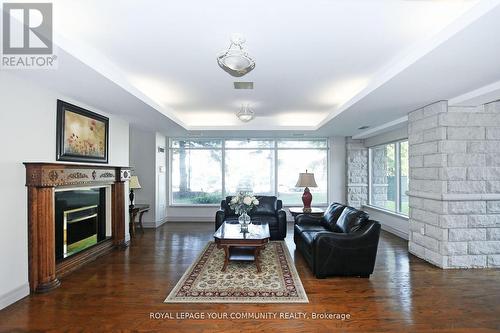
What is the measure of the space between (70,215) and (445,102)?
18.9ft

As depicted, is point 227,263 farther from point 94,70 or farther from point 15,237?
point 94,70

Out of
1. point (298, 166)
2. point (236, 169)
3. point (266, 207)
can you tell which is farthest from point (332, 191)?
point (236, 169)

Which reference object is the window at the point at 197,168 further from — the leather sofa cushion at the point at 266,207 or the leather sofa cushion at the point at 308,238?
the leather sofa cushion at the point at 308,238

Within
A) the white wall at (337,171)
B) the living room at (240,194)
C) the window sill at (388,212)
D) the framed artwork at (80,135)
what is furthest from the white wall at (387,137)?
the framed artwork at (80,135)

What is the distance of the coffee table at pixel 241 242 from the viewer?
3.73 m

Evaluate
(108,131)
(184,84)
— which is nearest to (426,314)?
(184,84)

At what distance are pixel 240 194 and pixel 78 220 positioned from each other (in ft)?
8.35

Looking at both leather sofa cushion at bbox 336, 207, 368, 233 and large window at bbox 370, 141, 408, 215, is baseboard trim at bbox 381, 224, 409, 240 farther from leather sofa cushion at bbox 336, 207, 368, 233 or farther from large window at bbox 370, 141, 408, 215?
leather sofa cushion at bbox 336, 207, 368, 233

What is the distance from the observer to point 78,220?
425 centimetres

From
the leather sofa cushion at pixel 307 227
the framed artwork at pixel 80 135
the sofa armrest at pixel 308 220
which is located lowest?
the leather sofa cushion at pixel 307 227

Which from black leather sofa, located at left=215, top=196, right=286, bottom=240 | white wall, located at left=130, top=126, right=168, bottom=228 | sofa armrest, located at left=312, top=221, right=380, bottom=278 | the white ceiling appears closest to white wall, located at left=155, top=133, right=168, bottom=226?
white wall, located at left=130, top=126, right=168, bottom=228

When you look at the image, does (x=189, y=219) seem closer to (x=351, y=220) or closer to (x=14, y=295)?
(x=14, y=295)

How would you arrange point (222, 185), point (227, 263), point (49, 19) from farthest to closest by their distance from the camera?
point (222, 185) → point (227, 263) → point (49, 19)

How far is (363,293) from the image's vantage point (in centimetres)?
319
